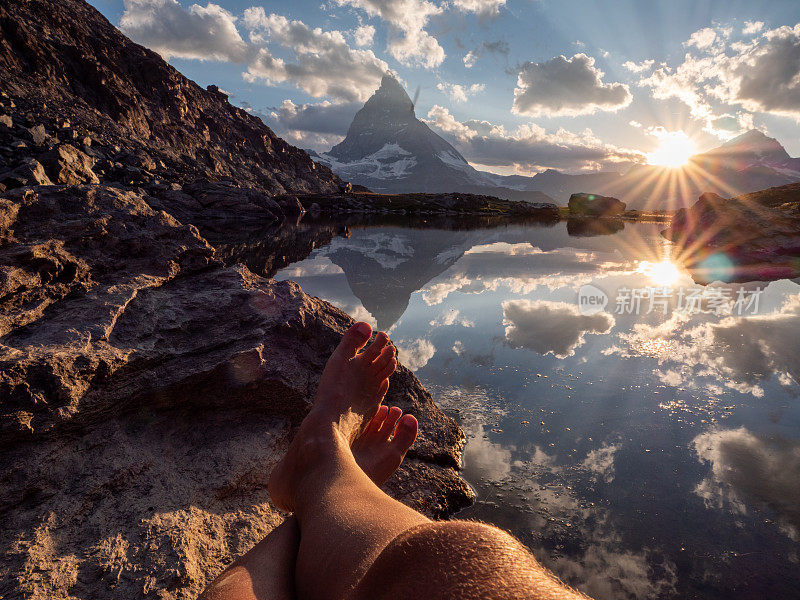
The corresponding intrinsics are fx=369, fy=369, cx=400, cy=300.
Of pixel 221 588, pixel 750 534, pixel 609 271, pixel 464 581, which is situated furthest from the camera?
pixel 609 271

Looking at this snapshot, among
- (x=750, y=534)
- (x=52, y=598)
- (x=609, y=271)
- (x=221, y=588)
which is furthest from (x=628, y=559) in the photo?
(x=609, y=271)

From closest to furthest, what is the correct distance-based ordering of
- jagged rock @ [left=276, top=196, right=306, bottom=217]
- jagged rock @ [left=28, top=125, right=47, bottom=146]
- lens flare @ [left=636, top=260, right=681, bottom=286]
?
lens flare @ [left=636, top=260, right=681, bottom=286] < jagged rock @ [left=28, top=125, right=47, bottom=146] < jagged rock @ [left=276, top=196, right=306, bottom=217]

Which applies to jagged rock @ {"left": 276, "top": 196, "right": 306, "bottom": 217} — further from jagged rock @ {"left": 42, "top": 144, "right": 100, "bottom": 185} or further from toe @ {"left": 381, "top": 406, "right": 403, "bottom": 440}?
toe @ {"left": 381, "top": 406, "right": 403, "bottom": 440}

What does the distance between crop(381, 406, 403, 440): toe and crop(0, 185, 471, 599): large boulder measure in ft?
1.21

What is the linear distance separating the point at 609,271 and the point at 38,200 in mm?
12643

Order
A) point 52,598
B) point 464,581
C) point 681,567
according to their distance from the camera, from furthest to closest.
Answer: point 681,567, point 52,598, point 464,581

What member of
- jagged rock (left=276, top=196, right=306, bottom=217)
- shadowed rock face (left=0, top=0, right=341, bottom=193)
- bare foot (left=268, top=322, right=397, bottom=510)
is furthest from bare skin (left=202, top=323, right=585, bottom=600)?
jagged rock (left=276, top=196, right=306, bottom=217)

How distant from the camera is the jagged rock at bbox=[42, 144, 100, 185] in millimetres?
16266

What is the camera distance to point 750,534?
235 centimetres

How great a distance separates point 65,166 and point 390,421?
21.6m

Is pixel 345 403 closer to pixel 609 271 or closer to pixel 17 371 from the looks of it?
pixel 17 371

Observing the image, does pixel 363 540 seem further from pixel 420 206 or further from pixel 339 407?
pixel 420 206

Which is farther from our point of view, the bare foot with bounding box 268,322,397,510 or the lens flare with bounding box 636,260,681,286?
the lens flare with bounding box 636,260,681,286

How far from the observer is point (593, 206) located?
69.8 meters
